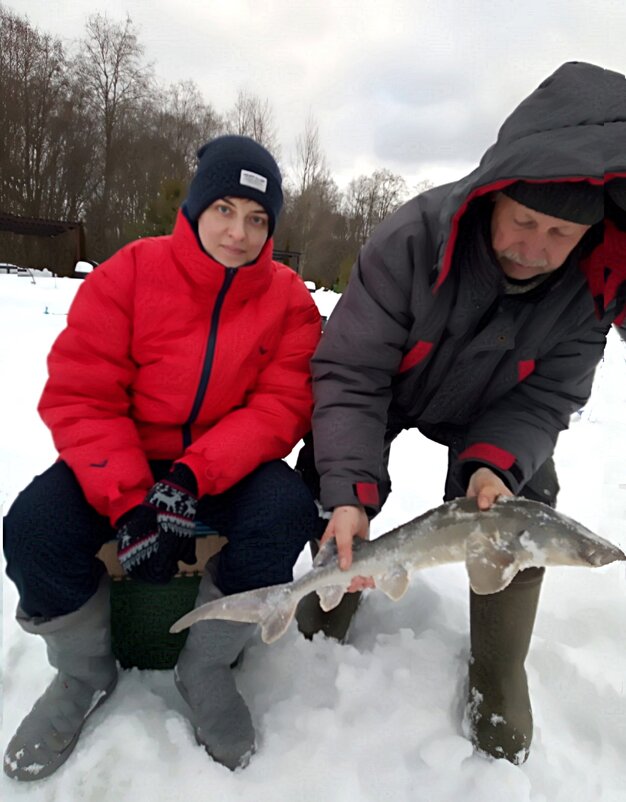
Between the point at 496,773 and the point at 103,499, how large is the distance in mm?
1201

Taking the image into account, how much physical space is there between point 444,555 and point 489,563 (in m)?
0.10

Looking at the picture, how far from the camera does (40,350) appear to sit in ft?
16.7

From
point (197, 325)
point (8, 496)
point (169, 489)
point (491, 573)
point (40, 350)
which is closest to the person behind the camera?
point (491, 573)

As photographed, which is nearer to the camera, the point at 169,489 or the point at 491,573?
the point at 491,573

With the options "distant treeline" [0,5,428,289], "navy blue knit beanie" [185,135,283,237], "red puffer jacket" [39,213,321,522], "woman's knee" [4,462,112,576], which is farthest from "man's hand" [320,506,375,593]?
"distant treeline" [0,5,428,289]

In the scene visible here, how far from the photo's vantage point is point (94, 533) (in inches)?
51.8

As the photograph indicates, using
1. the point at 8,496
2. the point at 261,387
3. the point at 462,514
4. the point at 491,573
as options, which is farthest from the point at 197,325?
the point at 8,496

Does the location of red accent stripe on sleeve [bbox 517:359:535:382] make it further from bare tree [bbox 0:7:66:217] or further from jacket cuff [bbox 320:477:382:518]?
bare tree [bbox 0:7:66:217]

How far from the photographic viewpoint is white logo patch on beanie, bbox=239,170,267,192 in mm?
1550

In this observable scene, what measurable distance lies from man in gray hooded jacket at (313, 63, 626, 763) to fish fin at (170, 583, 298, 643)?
17 cm

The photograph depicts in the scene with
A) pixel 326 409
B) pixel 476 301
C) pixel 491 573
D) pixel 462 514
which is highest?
pixel 476 301

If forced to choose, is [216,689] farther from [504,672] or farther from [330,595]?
[504,672]

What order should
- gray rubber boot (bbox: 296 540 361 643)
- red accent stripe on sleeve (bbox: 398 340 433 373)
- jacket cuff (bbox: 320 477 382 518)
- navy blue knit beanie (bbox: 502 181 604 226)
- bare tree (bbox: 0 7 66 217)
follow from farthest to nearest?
bare tree (bbox: 0 7 66 217) < gray rubber boot (bbox: 296 540 361 643) < red accent stripe on sleeve (bbox: 398 340 433 373) < jacket cuff (bbox: 320 477 382 518) < navy blue knit beanie (bbox: 502 181 604 226)

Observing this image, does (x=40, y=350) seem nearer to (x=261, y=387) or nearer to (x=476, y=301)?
(x=261, y=387)
